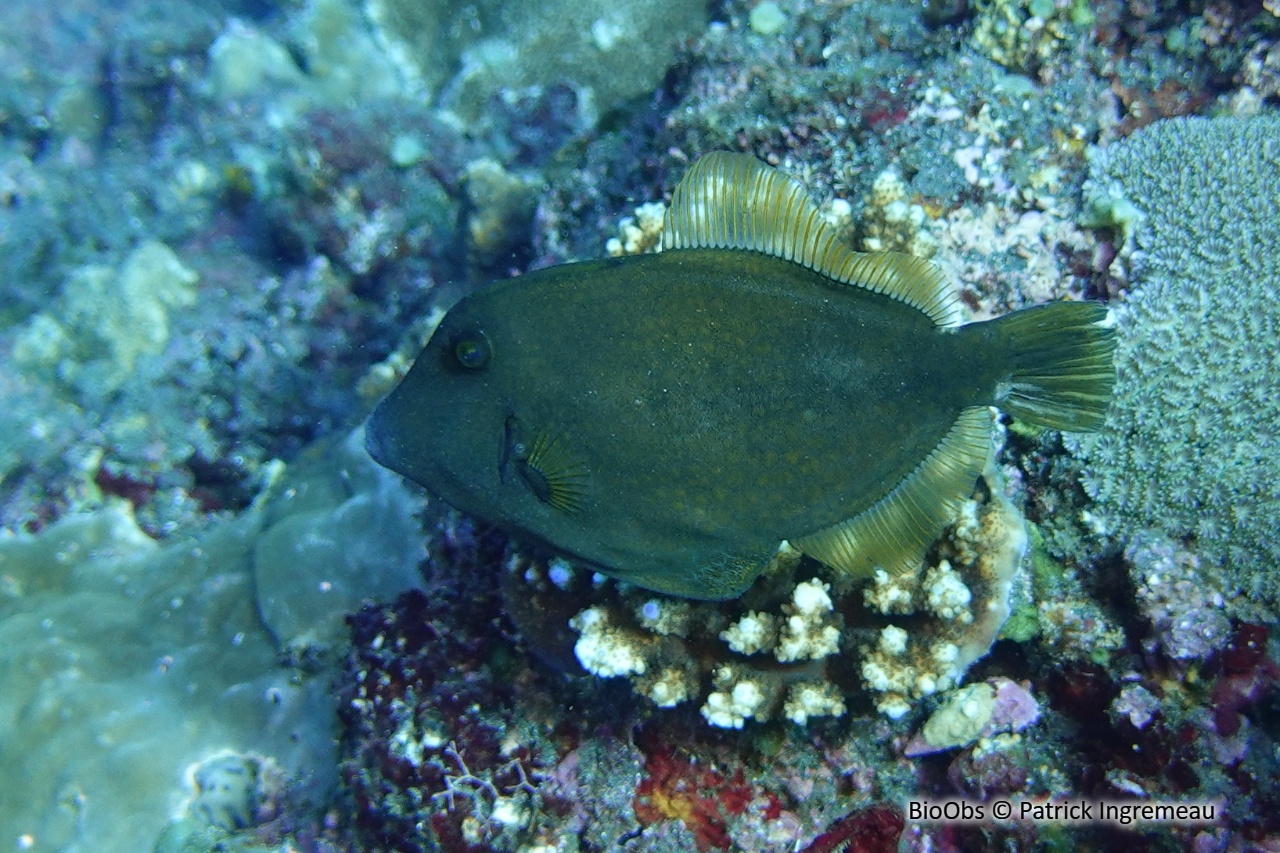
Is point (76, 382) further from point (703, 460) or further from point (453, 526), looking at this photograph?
point (703, 460)

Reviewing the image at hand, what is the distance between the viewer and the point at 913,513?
251 centimetres

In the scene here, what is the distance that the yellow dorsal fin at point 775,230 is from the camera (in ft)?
7.65

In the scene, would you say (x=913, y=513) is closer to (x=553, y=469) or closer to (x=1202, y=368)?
(x=553, y=469)

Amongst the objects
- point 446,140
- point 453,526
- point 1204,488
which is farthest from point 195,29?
point 1204,488

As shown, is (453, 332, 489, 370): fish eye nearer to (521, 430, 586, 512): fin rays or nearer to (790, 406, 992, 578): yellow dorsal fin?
(521, 430, 586, 512): fin rays

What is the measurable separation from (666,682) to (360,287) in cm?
529

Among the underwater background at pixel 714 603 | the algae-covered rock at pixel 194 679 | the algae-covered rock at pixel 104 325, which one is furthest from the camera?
the algae-covered rock at pixel 104 325

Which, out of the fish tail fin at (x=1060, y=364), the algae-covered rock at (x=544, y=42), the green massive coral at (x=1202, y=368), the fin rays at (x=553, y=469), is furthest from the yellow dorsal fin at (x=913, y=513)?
the algae-covered rock at (x=544, y=42)

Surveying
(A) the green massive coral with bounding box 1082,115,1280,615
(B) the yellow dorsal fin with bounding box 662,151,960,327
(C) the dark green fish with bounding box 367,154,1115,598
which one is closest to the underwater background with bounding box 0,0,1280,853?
(A) the green massive coral with bounding box 1082,115,1280,615

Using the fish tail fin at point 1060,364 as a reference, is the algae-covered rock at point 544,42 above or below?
above

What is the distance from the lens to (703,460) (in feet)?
7.85

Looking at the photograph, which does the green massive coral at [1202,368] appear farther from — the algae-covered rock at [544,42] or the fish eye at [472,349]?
the algae-covered rock at [544,42]

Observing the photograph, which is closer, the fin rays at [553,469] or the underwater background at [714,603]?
the fin rays at [553,469]

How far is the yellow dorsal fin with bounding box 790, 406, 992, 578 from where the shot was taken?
2.48 meters
